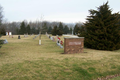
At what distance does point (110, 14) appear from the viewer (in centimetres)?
1417

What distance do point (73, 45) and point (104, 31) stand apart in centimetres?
545

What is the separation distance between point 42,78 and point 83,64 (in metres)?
2.70

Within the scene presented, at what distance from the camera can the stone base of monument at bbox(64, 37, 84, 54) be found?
9652 mm

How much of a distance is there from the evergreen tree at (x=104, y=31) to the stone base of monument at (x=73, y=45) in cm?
389

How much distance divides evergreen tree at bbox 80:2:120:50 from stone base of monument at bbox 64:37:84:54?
389 centimetres

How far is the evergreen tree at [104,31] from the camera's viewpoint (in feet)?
42.7

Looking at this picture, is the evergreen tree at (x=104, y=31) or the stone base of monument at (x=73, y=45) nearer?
the stone base of monument at (x=73, y=45)

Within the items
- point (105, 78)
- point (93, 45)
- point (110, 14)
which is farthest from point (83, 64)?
point (110, 14)

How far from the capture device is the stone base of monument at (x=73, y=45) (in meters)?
9.65

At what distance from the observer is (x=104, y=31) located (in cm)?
1329

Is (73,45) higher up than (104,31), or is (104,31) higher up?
(104,31)

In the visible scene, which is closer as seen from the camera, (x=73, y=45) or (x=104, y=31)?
(x=73, y=45)

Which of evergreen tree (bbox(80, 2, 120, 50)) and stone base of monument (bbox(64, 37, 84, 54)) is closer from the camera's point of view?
stone base of monument (bbox(64, 37, 84, 54))

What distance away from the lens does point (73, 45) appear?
9.84 metres
